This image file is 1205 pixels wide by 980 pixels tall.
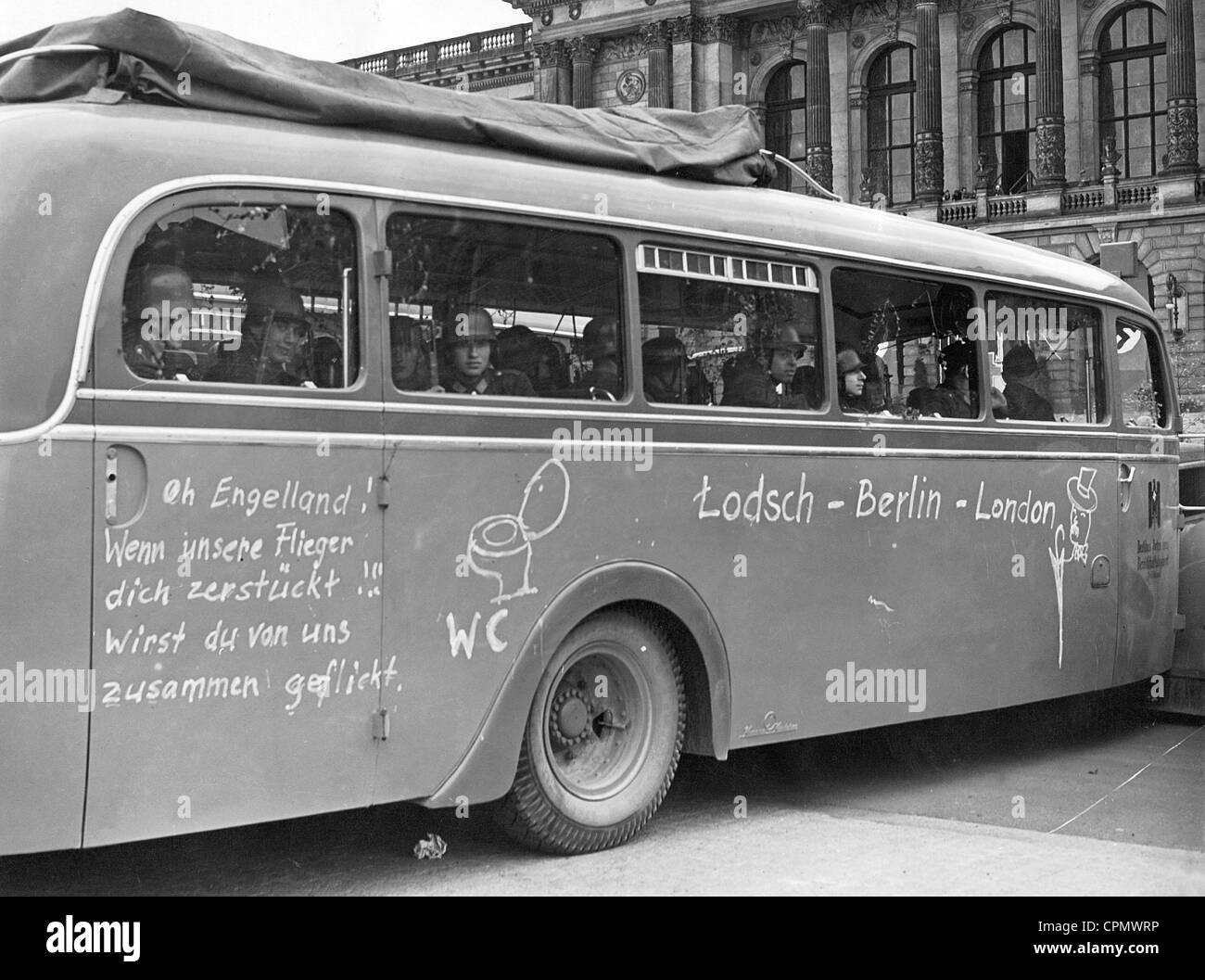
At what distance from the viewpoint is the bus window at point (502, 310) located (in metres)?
5.55

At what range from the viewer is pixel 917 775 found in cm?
798

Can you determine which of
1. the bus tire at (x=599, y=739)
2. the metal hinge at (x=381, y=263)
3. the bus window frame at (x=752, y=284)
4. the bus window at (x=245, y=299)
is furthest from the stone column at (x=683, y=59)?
the bus window at (x=245, y=299)

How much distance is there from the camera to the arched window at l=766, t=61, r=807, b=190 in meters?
55.1

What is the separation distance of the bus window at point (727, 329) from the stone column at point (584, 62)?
52376 millimetres

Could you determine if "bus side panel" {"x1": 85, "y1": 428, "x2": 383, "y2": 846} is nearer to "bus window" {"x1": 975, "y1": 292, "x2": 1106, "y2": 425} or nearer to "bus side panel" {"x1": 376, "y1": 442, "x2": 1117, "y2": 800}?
"bus side panel" {"x1": 376, "y1": 442, "x2": 1117, "y2": 800}

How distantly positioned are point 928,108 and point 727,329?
45.3 m

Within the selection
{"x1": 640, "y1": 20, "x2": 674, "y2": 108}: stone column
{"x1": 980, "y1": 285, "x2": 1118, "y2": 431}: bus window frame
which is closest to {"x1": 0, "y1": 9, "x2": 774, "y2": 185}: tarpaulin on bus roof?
{"x1": 980, "y1": 285, "x2": 1118, "y2": 431}: bus window frame

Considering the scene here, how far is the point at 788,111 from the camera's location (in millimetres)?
55719

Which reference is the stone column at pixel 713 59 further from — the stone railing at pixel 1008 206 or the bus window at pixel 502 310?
the bus window at pixel 502 310

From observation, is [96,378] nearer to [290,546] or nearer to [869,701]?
[290,546]

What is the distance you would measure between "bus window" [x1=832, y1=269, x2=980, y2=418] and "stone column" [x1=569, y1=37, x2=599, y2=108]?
51.5 meters

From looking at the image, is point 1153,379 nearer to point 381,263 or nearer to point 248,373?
point 381,263
